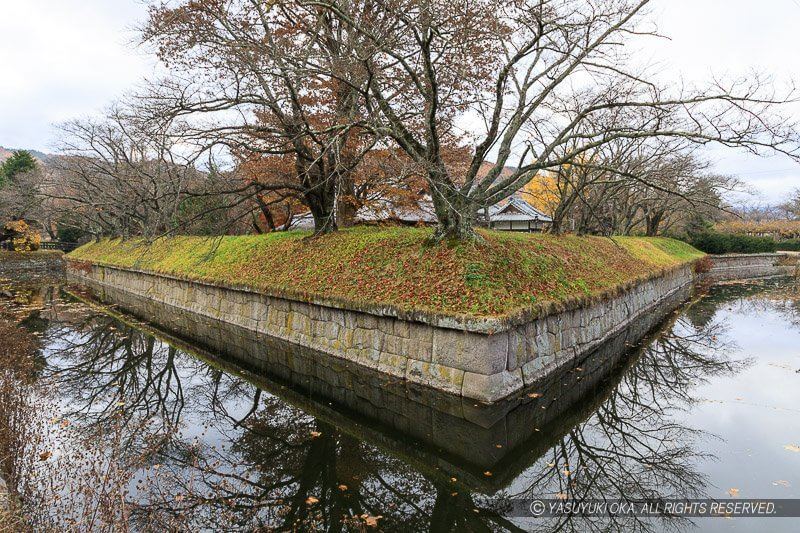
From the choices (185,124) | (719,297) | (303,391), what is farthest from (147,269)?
(719,297)

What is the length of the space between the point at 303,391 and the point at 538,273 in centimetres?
496

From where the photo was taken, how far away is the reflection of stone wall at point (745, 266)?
2710cm

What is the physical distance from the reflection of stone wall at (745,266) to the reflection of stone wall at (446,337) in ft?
71.6

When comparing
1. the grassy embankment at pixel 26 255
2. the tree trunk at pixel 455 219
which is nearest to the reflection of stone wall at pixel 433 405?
the tree trunk at pixel 455 219

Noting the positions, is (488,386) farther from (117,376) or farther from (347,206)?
(347,206)

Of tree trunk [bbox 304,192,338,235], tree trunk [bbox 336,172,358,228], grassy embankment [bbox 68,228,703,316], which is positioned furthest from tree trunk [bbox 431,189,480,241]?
tree trunk [bbox 336,172,358,228]

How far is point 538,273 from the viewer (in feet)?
26.1

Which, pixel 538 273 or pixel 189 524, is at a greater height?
pixel 538 273

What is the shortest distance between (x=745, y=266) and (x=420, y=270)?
3611 cm

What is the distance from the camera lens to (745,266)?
3162cm

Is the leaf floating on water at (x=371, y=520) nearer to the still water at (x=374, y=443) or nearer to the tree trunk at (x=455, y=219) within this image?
the still water at (x=374, y=443)

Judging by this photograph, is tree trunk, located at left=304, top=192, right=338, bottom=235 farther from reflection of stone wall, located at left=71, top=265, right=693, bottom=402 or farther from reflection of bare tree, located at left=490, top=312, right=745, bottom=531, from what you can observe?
reflection of bare tree, located at left=490, top=312, right=745, bottom=531

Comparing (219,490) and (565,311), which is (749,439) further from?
(219,490)

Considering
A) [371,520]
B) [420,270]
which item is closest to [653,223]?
[420,270]
